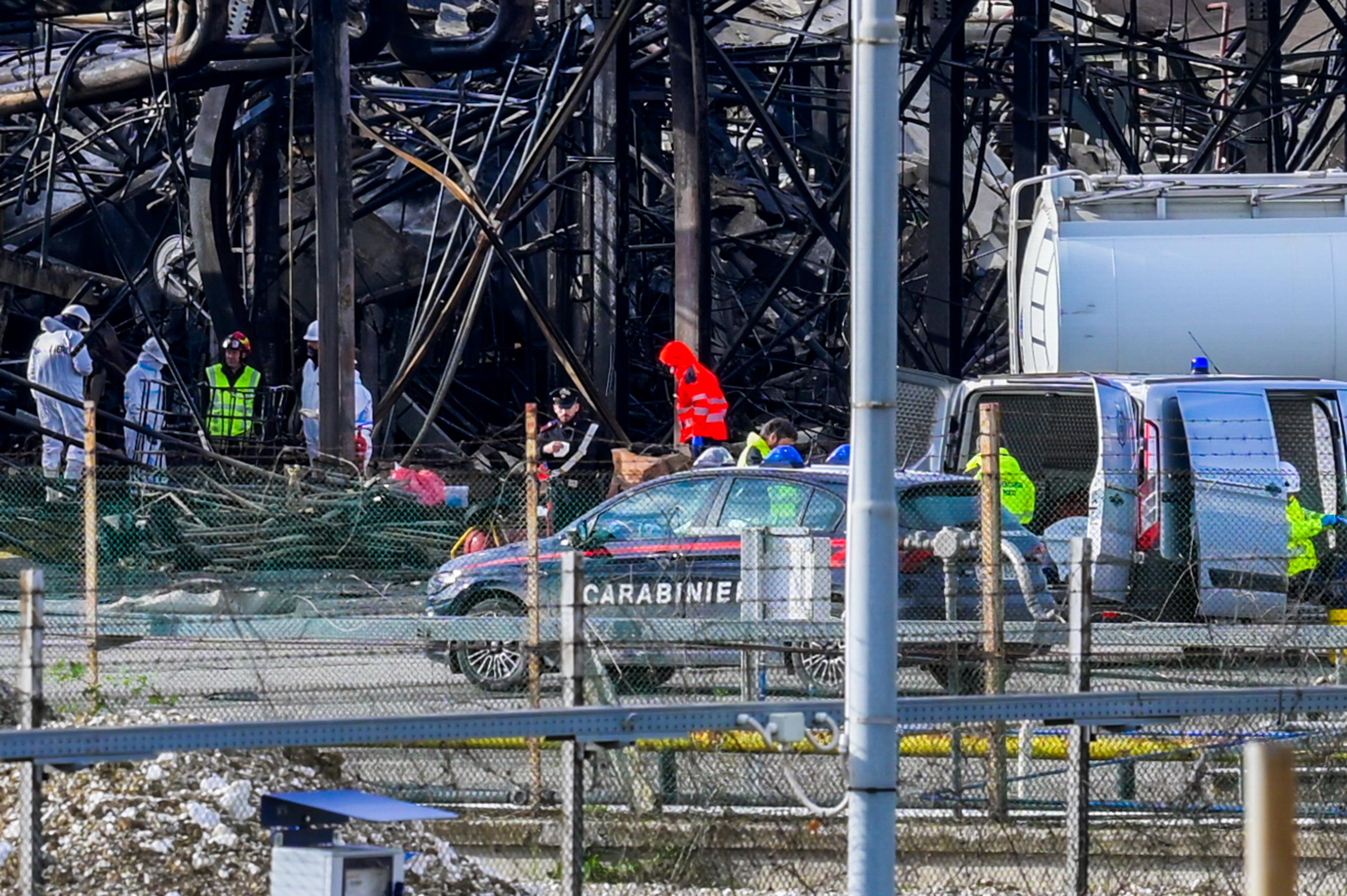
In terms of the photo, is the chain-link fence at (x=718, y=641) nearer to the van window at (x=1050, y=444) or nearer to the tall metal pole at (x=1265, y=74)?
the van window at (x=1050, y=444)

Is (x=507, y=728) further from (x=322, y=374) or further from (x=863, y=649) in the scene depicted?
(x=322, y=374)

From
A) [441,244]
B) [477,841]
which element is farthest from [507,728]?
[441,244]

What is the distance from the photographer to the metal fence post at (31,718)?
6336 millimetres

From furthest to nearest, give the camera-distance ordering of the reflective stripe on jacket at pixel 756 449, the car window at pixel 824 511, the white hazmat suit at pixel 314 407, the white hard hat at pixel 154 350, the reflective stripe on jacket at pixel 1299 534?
the white hard hat at pixel 154 350 → the white hazmat suit at pixel 314 407 → the reflective stripe on jacket at pixel 756 449 → the car window at pixel 824 511 → the reflective stripe on jacket at pixel 1299 534

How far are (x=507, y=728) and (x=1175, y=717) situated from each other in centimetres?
235

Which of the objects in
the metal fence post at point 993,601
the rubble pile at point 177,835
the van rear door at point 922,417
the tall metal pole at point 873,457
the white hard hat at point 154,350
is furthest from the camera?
the white hard hat at point 154,350

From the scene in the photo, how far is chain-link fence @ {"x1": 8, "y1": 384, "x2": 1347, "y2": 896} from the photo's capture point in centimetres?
785

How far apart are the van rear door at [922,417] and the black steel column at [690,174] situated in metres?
3.49

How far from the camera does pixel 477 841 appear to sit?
8203mm

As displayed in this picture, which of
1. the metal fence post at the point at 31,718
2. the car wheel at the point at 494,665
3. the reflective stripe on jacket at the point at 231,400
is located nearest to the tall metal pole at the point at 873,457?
the metal fence post at the point at 31,718

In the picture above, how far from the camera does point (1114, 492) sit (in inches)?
471

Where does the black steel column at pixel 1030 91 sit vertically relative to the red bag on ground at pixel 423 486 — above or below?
above

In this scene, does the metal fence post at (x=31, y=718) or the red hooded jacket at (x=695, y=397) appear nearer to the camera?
the metal fence post at (x=31, y=718)

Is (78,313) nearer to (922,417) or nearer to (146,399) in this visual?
(146,399)
